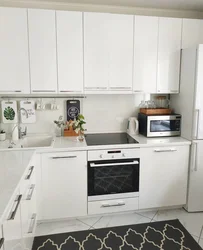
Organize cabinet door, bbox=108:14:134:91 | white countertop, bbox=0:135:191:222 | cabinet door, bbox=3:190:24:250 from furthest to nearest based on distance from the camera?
cabinet door, bbox=108:14:134:91
white countertop, bbox=0:135:191:222
cabinet door, bbox=3:190:24:250

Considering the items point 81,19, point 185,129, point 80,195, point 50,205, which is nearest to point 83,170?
point 80,195

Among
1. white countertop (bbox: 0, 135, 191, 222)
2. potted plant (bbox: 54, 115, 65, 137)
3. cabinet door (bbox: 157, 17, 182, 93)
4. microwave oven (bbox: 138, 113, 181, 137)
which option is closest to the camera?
white countertop (bbox: 0, 135, 191, 222)

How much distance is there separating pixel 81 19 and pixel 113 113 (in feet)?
3.91

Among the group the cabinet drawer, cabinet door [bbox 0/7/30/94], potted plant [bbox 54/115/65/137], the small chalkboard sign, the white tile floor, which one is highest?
cabinet door [bbox 0/7/30/94]

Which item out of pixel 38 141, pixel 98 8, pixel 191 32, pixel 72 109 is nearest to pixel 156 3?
pixel 191 32

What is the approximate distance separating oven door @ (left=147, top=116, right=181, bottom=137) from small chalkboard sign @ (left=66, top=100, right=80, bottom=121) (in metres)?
0.90

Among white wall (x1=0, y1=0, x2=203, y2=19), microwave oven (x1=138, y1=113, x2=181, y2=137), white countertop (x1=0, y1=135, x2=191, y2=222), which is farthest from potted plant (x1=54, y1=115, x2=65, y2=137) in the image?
white wall (x1=0, y1=0, x2=203, y2=19)

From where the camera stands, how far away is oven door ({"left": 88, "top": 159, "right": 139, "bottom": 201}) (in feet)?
8.27

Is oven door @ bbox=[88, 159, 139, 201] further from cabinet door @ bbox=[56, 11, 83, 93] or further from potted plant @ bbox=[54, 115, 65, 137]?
cabinet door @ bbox=[56, 11, 83, 93]

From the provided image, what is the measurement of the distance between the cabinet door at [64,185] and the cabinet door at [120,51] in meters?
0.93

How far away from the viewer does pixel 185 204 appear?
2.82m

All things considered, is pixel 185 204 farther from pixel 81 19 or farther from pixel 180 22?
pixel 81 19

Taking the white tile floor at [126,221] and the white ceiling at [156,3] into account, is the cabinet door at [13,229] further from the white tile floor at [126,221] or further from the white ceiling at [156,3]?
the white ceiling at [156,3]

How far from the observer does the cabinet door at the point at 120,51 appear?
2.62 m
